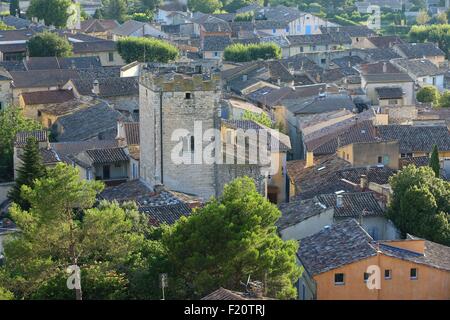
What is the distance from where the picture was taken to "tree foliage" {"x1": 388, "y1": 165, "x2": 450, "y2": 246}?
1231 inches

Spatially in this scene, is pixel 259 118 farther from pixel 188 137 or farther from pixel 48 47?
pixel 48 47

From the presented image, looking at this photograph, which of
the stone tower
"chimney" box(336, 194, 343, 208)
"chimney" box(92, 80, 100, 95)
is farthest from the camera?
"chimney" box(92, 80, 100, 95)

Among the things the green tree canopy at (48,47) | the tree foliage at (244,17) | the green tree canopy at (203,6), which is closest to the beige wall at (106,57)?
the green tree canopy at (48,47)

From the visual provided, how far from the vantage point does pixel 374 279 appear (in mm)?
26656

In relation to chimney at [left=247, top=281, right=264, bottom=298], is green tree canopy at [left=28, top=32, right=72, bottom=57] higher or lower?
lower

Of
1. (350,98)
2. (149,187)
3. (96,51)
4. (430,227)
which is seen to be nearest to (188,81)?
(149,187)

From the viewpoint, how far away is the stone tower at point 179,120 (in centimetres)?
3456

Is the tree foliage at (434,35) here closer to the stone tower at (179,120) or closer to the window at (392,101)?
the window at (392,101)

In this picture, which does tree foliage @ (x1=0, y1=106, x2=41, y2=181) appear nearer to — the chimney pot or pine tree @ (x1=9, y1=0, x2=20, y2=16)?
the chimney pot

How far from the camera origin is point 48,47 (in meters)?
73.9

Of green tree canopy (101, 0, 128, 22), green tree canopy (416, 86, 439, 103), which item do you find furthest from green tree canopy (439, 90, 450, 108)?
green tree canopy (101, 0, 128, 22)

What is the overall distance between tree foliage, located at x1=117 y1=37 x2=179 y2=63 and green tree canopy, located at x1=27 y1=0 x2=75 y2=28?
65.4 feet

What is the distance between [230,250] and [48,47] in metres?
51.7
